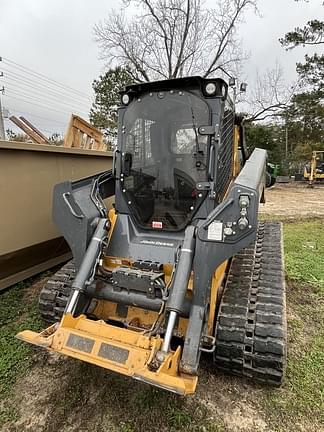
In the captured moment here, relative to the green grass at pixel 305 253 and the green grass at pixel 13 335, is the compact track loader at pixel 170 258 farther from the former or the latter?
the green grass at pixel 305 253

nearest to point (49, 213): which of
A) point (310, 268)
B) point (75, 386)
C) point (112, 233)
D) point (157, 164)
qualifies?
point (112, 233)

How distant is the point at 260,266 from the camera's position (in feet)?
9.70

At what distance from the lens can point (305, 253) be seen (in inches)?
199

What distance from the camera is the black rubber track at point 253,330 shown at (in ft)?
6.77

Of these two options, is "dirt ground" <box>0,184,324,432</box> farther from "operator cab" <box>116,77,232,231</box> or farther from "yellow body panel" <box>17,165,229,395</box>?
"operator cab" <box>116,77,232,231</box>

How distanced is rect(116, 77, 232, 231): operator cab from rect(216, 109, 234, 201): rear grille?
0.43 feet

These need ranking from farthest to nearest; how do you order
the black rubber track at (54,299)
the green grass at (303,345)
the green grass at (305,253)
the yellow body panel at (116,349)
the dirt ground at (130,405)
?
the green grass at (305,253), the black rubber track at (54,299), the green grass at (303,345), the dirt ground at (130,405), the yellow body panel at (116,349)

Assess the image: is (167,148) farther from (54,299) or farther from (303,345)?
(303,345)

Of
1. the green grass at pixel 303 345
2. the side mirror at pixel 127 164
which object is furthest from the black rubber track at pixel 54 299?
the green grass at pixel 303 345

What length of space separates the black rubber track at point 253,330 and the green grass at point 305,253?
5.66 ft

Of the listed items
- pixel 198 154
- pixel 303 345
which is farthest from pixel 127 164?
pixel 303 345

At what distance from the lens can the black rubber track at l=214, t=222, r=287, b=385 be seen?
2062 millimetres

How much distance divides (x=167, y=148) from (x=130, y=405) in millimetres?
1937

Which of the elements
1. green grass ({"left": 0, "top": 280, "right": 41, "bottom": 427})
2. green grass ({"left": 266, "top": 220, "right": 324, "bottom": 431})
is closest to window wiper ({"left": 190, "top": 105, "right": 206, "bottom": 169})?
green grass ({"left": 266, "top": 220, "right": 324, "bottom": 431})
